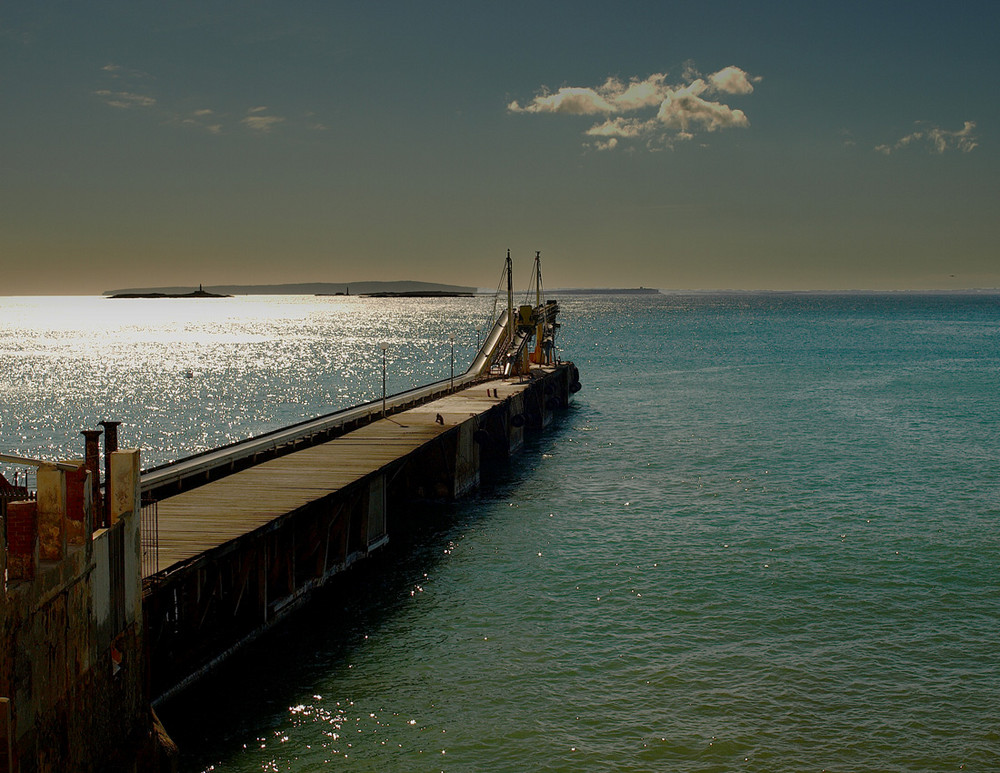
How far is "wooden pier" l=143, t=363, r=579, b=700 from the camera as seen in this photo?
1858 centimetres

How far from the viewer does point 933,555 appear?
2858 cm

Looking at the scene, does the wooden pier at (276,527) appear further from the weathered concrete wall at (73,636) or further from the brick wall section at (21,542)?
the brick wall section at (21,542)

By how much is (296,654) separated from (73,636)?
8.39 m

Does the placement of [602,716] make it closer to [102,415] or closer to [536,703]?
[536,703]

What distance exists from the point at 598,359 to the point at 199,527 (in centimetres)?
10314

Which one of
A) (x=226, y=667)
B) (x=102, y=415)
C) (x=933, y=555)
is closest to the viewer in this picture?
(x=226, y=667)

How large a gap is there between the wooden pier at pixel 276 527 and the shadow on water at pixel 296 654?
1.33 feet

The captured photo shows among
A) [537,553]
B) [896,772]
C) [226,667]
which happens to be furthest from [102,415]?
[896,772]

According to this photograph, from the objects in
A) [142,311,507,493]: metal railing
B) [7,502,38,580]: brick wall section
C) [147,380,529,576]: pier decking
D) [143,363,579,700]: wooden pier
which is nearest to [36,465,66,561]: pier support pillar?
[7,502,38,580]: brick wall section

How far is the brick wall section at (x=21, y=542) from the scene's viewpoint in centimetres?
1162

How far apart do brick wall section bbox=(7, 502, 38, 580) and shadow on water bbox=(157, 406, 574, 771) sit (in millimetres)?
6046

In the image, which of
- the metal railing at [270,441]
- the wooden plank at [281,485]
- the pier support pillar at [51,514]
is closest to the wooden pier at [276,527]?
the wooden plank at [281,485]

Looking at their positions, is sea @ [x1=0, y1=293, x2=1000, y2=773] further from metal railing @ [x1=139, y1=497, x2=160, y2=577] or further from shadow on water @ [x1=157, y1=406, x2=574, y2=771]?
metal railing @ [x1=139, y1=497, x2=160, y2=577]

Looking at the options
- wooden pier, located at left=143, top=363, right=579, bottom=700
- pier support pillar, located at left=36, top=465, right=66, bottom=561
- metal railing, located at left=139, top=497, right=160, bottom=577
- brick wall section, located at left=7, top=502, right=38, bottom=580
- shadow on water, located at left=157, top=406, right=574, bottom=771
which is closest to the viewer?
brick wall section, located at left=7, top=502, right=38, bottom=580
